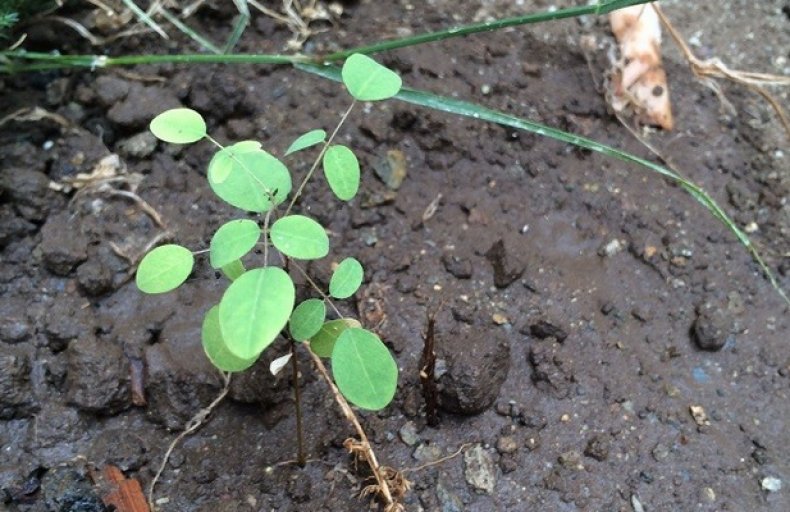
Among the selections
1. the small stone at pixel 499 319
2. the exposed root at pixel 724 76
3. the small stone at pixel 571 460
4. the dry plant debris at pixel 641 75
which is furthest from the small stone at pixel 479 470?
the exposed root at pixel 724 76

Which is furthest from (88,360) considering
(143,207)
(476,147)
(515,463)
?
(476,147)

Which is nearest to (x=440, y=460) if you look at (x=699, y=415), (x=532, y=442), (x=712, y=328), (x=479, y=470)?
(x=479, y=470)

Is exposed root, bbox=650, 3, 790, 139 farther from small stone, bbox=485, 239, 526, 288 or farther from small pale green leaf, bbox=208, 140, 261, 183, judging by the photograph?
small pale green leaf, bbox=208, 140, 261, 183

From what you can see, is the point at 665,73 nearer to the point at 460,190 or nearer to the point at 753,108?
the point at 753,108

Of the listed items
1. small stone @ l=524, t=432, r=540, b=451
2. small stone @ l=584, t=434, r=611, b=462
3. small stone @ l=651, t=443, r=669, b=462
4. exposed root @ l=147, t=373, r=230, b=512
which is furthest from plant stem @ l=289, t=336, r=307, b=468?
small stone @ l=651, t=443, r=669, b=462

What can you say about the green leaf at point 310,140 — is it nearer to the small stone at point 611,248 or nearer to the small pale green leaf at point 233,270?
the small pale green leaf at point 233,270
